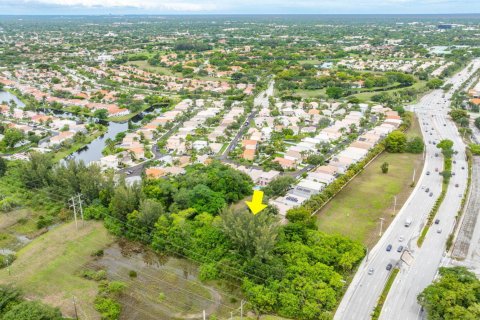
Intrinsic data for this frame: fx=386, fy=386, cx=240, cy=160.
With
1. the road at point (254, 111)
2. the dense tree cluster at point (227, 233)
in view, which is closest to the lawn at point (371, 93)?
the road at point (254, 111)

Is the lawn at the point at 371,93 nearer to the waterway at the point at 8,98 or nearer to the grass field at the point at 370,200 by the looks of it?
the grass field at the point at 370,200

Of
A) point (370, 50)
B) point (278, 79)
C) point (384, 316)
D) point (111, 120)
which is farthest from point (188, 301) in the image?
point (370, 50)

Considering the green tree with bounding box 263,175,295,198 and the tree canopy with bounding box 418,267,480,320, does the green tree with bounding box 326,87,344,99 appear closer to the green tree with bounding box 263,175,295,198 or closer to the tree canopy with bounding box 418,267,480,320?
the green tree with bounding box 263,175,295,198

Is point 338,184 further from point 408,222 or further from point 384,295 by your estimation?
point 384,295

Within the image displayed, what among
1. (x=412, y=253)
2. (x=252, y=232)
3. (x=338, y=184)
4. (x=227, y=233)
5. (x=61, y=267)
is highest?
(x=252, y=232)

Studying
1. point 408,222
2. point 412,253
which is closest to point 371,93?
point 408,222

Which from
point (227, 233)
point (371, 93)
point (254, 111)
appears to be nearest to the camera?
point (227, 233)

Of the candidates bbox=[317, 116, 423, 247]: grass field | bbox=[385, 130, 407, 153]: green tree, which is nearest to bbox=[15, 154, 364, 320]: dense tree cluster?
bbox=[317, 116, 423, 247]: grass field

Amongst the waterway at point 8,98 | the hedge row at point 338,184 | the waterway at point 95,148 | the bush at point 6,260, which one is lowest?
the waterway at point 95,148
